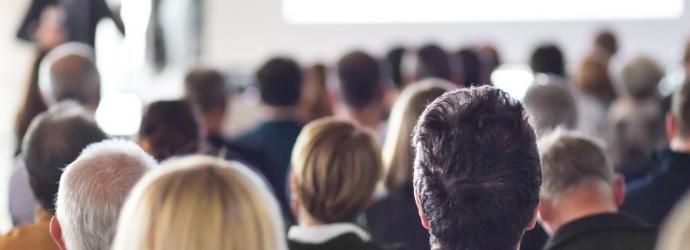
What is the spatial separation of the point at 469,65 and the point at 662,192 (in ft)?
10.7

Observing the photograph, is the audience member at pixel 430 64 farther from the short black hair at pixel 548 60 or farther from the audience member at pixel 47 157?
the audience member at pixel 47 157

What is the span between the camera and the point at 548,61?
265 inches

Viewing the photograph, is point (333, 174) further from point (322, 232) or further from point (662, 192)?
point (662, 192)

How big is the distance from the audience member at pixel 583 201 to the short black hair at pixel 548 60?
381 cm

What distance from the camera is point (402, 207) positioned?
337 centimetres

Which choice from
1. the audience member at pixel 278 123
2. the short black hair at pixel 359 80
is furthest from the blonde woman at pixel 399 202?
the short black hair at pixel 359 80

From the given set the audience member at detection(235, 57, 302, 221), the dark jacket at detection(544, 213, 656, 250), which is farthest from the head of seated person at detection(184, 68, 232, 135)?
the dark jacket at detection(544, 213, 656, 250)

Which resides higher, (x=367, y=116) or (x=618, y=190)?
(x=618, y=190)

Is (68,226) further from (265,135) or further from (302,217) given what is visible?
(265,135)

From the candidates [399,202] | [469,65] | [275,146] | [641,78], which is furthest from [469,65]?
[399,202]

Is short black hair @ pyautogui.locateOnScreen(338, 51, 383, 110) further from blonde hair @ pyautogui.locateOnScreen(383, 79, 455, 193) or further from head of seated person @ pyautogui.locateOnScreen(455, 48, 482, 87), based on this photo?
blonde hair @ pyautogui.locateOnScreen(383, 79, 455, 193)

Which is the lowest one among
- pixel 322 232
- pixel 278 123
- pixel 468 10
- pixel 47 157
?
pixel 468 10

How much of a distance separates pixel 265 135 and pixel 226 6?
7.42 m

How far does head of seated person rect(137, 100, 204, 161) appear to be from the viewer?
3.71 meters
